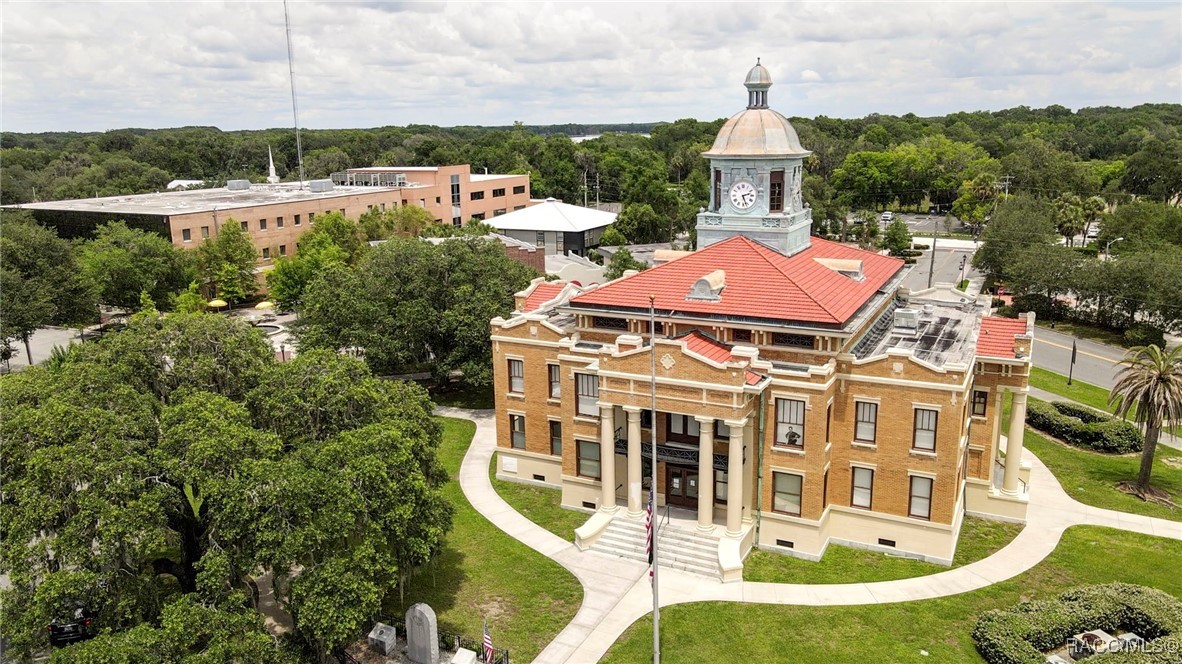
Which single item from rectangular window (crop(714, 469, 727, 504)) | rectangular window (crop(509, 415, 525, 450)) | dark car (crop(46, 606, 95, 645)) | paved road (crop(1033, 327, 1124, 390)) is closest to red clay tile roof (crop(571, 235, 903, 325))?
rectangular window (crop(714, 469, 727, 504))

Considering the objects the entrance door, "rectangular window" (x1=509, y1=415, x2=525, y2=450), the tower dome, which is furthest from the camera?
"rectangular window" (x1=509, y1=415, x2=525, y2=450)

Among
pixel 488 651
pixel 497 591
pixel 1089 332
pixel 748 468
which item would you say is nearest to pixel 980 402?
pixel 748 468

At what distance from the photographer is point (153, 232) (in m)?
79.2

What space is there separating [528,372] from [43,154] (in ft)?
596

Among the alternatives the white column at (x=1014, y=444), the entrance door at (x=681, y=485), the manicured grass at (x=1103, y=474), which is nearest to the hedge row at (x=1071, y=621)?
the white column at (x=1014, y=444)

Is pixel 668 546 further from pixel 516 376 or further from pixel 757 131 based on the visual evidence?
pixel 757 131

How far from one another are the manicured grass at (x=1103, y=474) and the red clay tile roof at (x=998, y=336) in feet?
32.9

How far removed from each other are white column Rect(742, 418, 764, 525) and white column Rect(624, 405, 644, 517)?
15.3 ft

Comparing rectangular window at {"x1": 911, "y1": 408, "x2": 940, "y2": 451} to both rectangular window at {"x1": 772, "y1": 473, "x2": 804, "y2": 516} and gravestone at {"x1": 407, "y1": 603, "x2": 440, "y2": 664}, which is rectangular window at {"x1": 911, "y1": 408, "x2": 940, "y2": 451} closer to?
rectangular window at {"x1": 772, "y1": 473, "x2": 804, "y2": 516}

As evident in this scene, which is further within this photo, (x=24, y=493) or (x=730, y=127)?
(x=730, y=127)

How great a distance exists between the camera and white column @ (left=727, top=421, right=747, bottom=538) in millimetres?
34562

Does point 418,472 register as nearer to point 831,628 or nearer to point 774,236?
point 831,628

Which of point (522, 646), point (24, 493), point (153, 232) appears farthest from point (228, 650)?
point (153, 232)

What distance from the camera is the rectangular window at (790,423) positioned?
34938 mm
